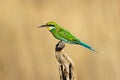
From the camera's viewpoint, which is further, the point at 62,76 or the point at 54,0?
the point at 54,0

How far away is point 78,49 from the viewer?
3.32 meters

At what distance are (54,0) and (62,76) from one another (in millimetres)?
1014

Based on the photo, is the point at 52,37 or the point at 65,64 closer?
the point at 65,64

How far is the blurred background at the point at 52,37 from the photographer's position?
122 inches

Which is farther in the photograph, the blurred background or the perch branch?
the blurred background

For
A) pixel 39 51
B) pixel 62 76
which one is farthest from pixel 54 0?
pixel 62 76

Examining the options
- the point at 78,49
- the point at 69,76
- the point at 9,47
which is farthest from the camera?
the point at 78,49

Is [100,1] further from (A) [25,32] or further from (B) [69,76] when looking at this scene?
(B) [69,76]

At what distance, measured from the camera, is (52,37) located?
3203mm

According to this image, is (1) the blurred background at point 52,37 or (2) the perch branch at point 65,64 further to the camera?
(1) the blurred background at point 52,37

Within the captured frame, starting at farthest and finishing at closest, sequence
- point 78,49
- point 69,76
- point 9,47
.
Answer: point 78,49, point 9,47, point 69,76

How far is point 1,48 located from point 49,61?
10.7 inches

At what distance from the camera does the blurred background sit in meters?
3.10

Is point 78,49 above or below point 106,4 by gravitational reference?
below
